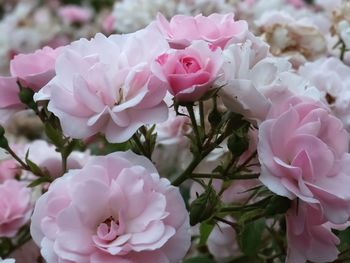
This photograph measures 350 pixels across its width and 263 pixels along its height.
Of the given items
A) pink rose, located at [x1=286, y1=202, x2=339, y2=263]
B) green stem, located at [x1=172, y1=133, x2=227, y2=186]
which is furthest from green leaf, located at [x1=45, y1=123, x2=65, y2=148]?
pink rose, located at [x1=286, y1=202, x2=339, y2=263]

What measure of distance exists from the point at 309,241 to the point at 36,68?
0.95ft

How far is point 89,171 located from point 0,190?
27 centimetres

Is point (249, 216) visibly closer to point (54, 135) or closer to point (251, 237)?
point (251, 237)

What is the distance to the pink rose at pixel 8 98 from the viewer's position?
2.16 feet

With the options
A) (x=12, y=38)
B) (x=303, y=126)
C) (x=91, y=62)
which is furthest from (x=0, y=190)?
(x=12, y=38)

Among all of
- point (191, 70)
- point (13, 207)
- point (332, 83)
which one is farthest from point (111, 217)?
point (332, 83)

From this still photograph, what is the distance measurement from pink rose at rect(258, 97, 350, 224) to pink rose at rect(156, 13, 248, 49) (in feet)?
0.29

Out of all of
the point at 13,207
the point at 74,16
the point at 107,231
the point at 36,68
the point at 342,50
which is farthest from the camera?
the point at 74,16

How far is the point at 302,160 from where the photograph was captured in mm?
544

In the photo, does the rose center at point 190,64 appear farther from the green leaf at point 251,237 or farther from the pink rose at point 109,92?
→ the green leaf at point 251,237

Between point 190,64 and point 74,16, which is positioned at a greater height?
point 190,64

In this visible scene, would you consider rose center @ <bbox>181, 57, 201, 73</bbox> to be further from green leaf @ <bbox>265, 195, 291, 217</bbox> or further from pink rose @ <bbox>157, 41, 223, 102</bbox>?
green leaf @ <bbox>265, 195, 291, 217</bbox>

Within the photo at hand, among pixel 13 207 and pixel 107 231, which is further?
pixel 13 207

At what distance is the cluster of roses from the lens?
1.68 ft
